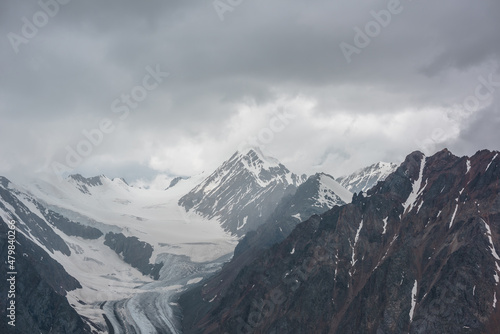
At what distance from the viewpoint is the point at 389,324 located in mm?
186000

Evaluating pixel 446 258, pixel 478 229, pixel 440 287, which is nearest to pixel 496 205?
pixel 478 229

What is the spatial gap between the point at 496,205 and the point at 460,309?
47.7 meters

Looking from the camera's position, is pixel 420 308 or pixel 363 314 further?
pixel 363 314

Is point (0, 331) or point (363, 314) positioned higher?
point (363, 314)

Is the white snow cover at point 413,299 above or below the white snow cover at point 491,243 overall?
below

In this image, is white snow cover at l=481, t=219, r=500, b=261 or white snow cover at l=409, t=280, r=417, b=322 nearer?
white snow cover at l=481, t=219, r=500, b=261

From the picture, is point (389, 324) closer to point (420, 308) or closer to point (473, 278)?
point (420, 308)

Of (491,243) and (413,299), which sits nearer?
(491,243)

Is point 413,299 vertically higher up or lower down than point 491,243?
lower down

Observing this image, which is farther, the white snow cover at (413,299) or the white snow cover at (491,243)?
the white snow cover at (413,299)

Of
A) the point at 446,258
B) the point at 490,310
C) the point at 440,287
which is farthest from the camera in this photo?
the point at 446,258

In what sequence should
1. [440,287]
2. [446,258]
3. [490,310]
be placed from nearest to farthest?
[490,310] → [440,287] → [446,258]

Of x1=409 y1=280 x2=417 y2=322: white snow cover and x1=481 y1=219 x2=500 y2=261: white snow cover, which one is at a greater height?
x1=481 y1=219 x2=500 y2=261: white snow cover

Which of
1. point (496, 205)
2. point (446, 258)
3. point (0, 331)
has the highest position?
point (496, 205)
